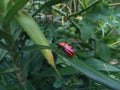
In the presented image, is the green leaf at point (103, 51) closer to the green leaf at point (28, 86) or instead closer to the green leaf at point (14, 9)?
the green leaf at point (28, 86)

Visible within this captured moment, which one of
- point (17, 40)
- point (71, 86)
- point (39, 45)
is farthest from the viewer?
point (71, 86)

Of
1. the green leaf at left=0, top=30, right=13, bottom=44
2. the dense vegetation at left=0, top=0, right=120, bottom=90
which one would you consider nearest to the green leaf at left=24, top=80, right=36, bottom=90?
the dense vegetation at left=0, top=0, right=120, bottom=90

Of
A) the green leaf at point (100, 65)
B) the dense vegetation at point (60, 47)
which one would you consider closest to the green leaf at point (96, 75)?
the dense vegetation at point (60, 47)

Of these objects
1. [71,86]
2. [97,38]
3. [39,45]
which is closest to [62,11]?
[97,38]

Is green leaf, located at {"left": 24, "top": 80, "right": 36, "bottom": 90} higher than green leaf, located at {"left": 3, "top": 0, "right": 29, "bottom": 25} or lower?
lower

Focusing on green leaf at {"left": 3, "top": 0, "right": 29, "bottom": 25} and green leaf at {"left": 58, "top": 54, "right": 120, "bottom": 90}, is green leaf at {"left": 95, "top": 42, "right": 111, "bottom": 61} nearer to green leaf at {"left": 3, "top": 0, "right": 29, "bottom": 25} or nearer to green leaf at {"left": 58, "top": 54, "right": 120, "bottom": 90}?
green leaf at {"left": 58, "top": 54, "right": 120, "bottom": 90}

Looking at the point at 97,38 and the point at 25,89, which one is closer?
the point at 25,89

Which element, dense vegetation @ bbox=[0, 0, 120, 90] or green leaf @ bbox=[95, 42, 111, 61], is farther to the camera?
green leaf @ bbox=[95, 42, 111, 61]

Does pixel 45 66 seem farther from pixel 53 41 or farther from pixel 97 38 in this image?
pixel 97 38
